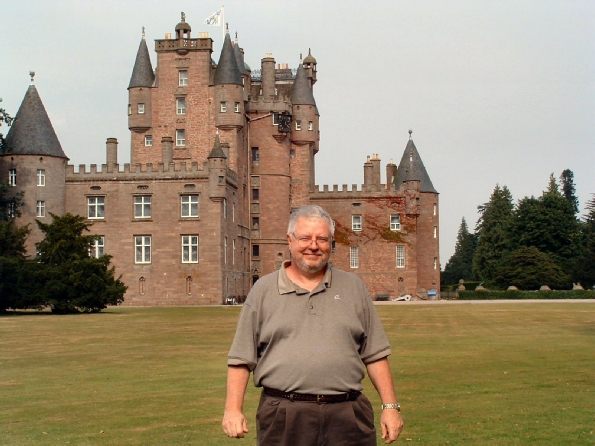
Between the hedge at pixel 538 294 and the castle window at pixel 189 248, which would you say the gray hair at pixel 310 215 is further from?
the hedge at pixel 538 294

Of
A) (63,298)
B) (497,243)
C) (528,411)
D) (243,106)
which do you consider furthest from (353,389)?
(497,243)

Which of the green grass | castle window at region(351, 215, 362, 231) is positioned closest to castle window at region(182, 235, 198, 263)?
castle window at region(351, 215, 362, 231)

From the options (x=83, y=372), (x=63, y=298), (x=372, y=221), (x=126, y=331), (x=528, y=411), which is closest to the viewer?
(x=528, y=411)

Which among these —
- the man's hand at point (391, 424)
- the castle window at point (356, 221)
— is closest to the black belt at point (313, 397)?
the man's hand at point (391, 424)

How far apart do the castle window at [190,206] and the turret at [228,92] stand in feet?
24.2

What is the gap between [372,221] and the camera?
241ft

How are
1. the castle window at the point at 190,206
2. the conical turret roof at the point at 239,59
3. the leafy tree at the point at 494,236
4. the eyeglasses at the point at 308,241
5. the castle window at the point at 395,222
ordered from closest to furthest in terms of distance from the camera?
the eyeglasses at the point at 308,241 → the castle window at the point at 190,206 → the conical turret roof at the point at 239,59 → the castle window at the point at 395,222 → the leafy tree at the point at 494,236

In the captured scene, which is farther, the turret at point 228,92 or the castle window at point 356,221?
the castle window at point 356,221

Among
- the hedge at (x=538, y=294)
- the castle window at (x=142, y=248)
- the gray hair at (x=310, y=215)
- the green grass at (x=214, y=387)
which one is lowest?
the green grass at (x=214, y=387)

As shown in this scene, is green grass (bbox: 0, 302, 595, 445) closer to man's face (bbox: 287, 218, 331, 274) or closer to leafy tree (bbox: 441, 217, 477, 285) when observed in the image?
man's face (bbox: 287, 218, 331, 274)

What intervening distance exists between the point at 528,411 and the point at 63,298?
116 feet

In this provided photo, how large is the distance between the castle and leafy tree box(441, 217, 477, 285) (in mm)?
46145

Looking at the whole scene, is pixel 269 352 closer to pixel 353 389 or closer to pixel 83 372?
pixel 353 389

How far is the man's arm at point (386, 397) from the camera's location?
20.4ft
